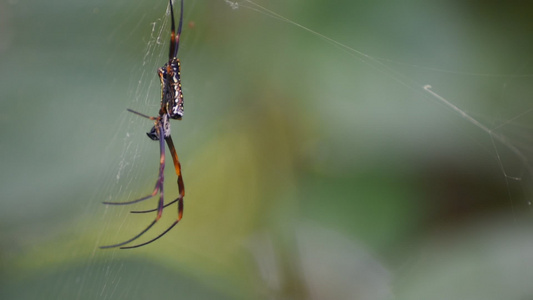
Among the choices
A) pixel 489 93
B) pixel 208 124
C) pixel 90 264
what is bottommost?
pixel 90 264

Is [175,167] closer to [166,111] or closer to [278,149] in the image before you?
[166,111]

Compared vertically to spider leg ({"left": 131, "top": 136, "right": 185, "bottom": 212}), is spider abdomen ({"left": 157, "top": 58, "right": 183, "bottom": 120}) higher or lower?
higher

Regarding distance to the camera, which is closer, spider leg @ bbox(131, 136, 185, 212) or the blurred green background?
the blurred green background

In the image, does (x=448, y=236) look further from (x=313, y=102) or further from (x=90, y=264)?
(x=90, y=264)

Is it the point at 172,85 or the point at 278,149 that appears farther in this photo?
the point at 278,149

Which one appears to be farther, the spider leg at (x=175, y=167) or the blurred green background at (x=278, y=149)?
the spider leg at (x=175, y=167)

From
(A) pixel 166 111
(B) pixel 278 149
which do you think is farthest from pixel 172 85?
(B) pixel 278 149

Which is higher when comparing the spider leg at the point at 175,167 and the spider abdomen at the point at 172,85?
the spider abdomen at the point at 172,85

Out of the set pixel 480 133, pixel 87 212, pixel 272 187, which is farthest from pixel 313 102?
pixel 87 212
